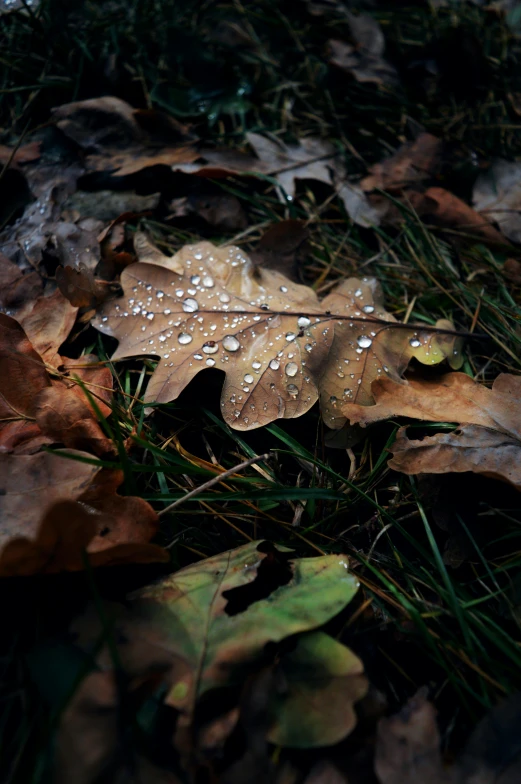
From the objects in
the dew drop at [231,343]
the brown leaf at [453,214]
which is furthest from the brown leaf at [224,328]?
the brown leaf at [453,214]

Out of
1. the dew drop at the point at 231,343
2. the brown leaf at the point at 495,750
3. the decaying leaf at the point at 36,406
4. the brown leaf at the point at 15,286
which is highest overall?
the brown leaf at the point at 15,286

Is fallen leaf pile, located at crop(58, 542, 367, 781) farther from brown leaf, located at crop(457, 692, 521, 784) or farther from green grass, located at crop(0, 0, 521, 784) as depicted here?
brown leaf, located at crop(457, 692, 521, 784)

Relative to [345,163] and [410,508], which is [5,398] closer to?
[410,508]

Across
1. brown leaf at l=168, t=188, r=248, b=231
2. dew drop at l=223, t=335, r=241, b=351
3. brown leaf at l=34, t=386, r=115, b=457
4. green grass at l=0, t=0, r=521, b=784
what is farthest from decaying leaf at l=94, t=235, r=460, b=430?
brown leaf at l=168, t=188, r=248, b=231

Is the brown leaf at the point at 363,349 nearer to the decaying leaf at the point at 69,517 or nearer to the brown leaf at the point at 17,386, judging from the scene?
the decaying leaf at the point at 69,517

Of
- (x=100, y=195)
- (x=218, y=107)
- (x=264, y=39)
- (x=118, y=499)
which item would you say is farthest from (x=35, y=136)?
(x=118, y=499)

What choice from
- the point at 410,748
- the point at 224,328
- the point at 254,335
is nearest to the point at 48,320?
the point at 224,328
